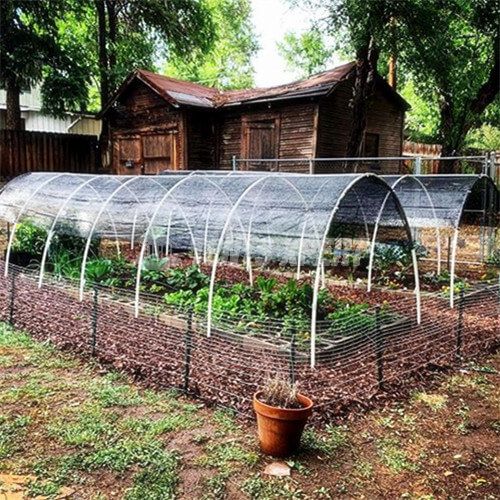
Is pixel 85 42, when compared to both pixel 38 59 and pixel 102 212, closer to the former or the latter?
pixel 38 59

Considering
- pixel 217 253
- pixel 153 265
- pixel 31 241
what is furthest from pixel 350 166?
A: pixel 217 253

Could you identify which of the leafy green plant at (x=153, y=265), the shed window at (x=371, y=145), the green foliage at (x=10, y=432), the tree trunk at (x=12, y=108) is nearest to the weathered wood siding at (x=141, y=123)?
the tree trunk at (x=12, y=108)

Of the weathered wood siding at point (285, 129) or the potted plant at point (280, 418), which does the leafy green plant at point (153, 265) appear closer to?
the potted plant at point (280, 418)

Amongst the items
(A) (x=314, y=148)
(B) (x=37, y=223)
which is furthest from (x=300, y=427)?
(A) (x=314, y=148)

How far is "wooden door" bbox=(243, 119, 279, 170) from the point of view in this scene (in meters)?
15.7

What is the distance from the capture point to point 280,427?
3.32 meters

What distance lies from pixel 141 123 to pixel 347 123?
745 cm

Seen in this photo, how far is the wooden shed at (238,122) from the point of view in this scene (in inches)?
591

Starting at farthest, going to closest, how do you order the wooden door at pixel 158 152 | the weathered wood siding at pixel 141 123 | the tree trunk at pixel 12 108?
1. the tree trunk at pixel 12 108
2. the wooden door at pixel 158 152
3. the weathered wood siding at pixel 141 123

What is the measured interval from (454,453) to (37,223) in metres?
6.89

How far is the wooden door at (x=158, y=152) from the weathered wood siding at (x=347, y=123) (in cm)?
526

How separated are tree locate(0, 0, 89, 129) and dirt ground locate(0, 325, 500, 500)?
15327mm

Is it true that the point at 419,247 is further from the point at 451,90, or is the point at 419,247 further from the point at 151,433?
the point at 451,90

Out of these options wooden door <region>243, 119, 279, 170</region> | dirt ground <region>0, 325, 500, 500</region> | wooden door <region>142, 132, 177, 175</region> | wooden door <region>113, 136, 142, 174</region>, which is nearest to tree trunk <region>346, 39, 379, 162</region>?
wooden door <region>243, 119, 279, 170</region>
